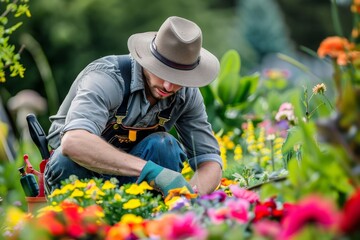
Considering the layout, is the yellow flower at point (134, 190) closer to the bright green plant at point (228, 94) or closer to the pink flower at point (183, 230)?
the pink flower at point (183, 230)

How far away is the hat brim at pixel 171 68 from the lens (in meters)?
3.49

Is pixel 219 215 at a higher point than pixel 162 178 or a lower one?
higher

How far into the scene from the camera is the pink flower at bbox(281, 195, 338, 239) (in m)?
1.79

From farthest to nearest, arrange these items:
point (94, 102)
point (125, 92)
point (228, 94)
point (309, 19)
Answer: point (309, 19)
point (228, 94)
point (125, 92)
point (94, 102)

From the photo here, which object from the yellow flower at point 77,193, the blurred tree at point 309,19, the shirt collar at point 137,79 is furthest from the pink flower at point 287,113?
the blurred tree at point 309,19

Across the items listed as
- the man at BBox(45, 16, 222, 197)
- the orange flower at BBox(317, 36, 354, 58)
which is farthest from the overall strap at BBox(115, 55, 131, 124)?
the orange flower at BBox(317, 36, 354, 58)

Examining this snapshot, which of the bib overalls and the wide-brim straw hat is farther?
the bib overalls

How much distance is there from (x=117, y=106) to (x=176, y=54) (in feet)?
1.08

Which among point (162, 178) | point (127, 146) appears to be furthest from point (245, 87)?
point (162, 178)

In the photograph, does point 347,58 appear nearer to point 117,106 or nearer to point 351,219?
point 351,219

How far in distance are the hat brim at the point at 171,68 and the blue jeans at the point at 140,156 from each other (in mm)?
349

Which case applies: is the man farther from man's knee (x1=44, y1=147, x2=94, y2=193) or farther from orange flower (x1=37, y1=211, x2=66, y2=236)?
orange flower (x1=37, y1=211, x2=66, y2=236)

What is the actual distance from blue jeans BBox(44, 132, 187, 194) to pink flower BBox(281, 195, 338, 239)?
6.32 ft

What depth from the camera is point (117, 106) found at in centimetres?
366
